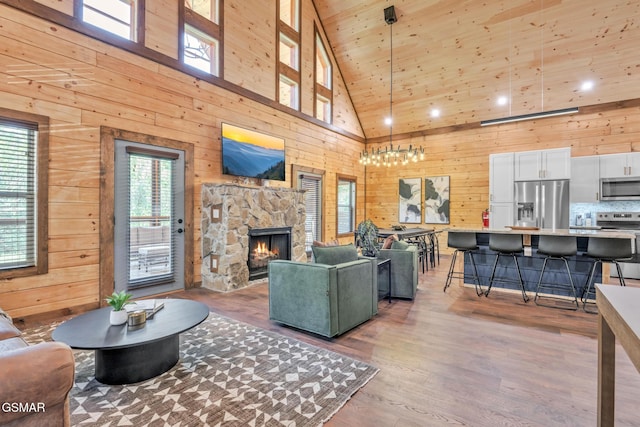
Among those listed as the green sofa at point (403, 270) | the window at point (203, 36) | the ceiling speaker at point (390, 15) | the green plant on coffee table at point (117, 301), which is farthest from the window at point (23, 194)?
the ceiling speaker at point (390, 15)

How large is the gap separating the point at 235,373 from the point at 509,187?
683 centimetres

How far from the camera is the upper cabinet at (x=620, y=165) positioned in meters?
5.67

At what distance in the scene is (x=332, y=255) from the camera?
12.3 feet

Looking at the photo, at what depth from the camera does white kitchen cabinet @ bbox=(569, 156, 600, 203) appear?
598cm

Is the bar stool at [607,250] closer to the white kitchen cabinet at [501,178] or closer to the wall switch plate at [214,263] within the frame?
the white kitchen cabinet at [501,178]

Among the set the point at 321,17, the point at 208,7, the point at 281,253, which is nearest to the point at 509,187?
the point at 281,253

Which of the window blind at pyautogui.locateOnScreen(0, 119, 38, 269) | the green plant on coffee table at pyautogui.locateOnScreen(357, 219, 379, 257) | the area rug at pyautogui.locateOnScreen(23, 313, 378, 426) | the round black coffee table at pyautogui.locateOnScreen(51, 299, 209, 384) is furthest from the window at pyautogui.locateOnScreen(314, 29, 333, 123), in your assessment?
the round black coffee table at pyautogui.locateOnScreen(51, 299, 209, 384)

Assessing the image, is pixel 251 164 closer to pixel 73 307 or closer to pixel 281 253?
pixel 281 253

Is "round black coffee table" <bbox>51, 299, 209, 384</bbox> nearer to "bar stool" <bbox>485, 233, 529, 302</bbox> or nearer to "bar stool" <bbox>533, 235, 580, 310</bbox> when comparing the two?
"bar stool" <bbox>485, 233, 529, 302</bbox>

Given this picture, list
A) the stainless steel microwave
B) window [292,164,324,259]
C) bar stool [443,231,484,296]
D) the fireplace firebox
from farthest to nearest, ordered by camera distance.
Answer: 1. window [292,164,324,259]
2. the stainless steel microwave
3. the fireplace firebox
4. bar stool [443,231,484,296]

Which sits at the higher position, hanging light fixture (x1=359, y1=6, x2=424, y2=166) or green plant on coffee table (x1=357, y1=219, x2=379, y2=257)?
hanging light fixture (x1=359, y1=6, x2=424, y2=166)

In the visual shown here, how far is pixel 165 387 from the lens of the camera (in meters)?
2.19

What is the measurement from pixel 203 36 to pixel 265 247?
357 cm

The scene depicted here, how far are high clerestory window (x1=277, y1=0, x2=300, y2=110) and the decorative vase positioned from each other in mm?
5340
